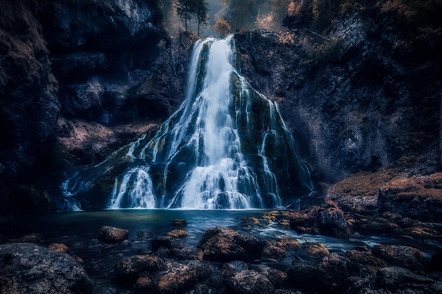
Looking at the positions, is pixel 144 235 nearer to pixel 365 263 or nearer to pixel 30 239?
pixel 30 239

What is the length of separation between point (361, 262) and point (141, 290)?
5.37 m

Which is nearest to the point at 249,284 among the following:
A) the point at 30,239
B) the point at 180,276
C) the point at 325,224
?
the point at 180,276

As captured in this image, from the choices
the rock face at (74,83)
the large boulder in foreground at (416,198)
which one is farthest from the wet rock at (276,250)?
the rock face at (74,83)

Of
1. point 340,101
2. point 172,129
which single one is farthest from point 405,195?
point 172,129

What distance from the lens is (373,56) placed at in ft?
61.8

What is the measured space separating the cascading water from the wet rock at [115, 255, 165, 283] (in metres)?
11.9

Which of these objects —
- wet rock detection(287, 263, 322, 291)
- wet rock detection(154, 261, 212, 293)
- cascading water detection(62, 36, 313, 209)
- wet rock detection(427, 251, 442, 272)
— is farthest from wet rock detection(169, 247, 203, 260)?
cascading water detection(62, 36, 313, 209)

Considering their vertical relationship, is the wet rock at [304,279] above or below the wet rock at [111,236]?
below

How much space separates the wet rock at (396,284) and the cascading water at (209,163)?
1355 centimetres

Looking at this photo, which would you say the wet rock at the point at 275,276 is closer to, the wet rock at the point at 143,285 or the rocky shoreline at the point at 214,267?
the rocky shoreline at the point at 214,267

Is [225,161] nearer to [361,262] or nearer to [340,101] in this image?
[340,101]

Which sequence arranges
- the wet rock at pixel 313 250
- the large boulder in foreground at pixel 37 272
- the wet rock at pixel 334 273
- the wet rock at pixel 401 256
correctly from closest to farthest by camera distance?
the large boulder in foreground at pixel 37 272 < the wet rock at pixel 334 273 < the wet rock at pixel 401 256 < the wet rock at pixel 313 250

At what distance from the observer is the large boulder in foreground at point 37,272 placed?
3684mm

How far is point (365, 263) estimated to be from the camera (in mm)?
5891
